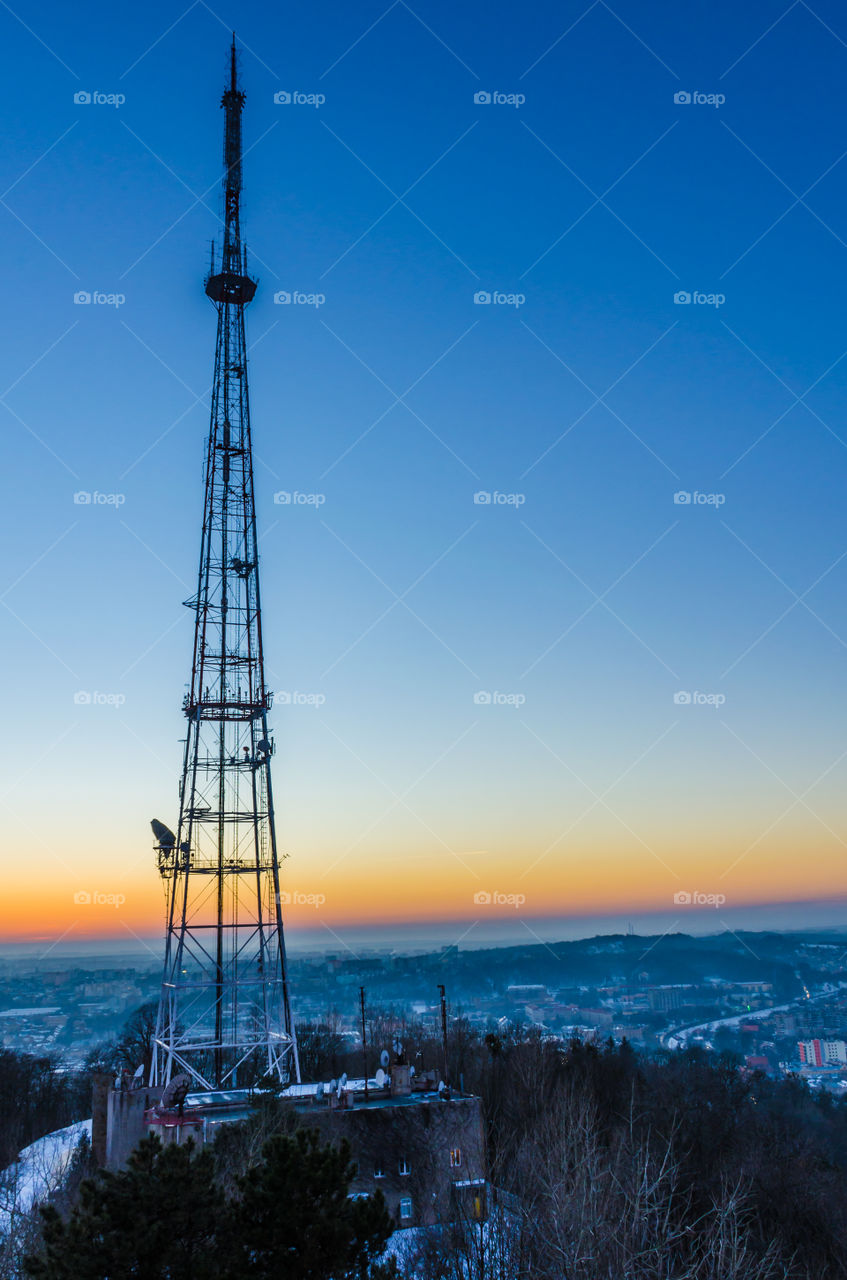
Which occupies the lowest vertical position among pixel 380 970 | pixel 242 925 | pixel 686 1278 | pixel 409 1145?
pixel 380 970

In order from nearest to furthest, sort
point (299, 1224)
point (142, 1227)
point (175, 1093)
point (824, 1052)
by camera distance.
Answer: point (142, 1227), point (299, 1224), point (175, 1093), point (824, 1052)

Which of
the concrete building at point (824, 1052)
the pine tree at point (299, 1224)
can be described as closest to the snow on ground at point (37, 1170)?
the pine tree at point (299, 1224)


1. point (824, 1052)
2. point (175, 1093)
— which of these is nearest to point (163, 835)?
point (175, 1093)

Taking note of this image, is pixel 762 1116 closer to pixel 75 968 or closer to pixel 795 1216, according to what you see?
pixel 795 1216

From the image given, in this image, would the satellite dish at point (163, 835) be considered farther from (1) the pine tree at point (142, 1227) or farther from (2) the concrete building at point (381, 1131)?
(1) the pine tree at point (142, 1227)

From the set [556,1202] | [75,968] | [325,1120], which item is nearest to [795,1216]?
[325,1120]

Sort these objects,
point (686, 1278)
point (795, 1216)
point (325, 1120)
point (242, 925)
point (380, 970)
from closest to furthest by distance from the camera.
Result: point (686, 1278), point (325, 1120), point (242, 925), point (795, 1216), point (380, 970)

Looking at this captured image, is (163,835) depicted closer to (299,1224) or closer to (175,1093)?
(175,1093)
